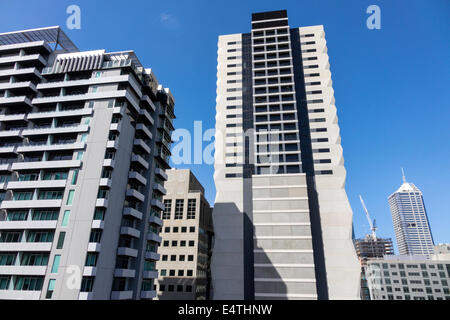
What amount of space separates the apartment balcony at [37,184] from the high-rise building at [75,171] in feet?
0.71

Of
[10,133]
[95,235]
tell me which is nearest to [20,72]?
[10,133]

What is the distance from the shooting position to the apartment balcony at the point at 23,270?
39062mm

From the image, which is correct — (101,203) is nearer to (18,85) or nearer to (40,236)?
(40,236)

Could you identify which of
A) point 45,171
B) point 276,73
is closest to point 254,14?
point 276,73

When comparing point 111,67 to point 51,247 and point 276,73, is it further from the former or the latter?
point 276,73

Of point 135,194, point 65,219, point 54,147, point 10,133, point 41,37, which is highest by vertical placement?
point 41,37

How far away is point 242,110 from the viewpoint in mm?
80000

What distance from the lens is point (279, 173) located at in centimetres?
7138

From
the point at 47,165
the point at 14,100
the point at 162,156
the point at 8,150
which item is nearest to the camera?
the point at 47,165

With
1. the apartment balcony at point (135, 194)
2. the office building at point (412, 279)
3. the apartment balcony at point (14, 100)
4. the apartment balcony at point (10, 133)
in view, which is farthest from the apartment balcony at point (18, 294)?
the office building at point (412, 279)

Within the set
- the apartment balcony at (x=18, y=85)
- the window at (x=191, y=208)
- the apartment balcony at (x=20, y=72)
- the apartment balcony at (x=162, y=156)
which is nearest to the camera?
the apartment balcony at (x=18, y=85)

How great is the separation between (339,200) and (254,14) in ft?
224

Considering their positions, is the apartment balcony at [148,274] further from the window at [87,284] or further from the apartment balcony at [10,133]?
the apartment balcony at [10,133]

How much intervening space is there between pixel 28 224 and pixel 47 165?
402 inches
